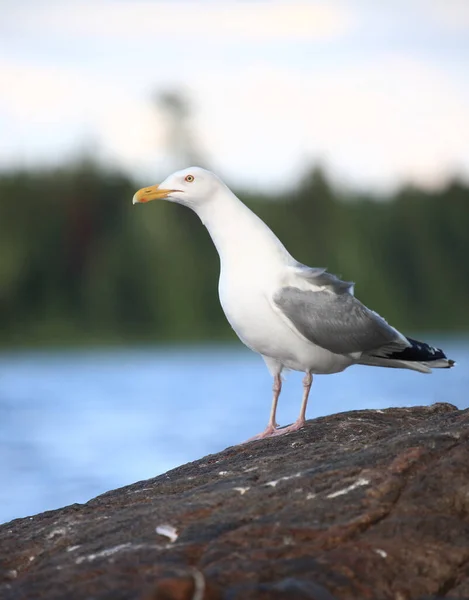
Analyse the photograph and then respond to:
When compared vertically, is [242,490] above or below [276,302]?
below

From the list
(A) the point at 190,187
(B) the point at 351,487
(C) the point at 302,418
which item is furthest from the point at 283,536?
(A) the point at 190,187

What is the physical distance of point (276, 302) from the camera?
5695mm

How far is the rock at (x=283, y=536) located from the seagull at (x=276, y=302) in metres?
1.76

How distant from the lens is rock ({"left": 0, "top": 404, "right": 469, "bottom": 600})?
2.93 m

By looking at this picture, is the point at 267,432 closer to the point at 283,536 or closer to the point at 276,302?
the point at 276,302

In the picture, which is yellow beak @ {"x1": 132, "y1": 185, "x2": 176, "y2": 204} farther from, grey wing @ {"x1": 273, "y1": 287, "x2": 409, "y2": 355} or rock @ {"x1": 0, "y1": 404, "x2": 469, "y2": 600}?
rock @ {"x1": 0, "y1": 404, "x2": 469, "y2": 600}

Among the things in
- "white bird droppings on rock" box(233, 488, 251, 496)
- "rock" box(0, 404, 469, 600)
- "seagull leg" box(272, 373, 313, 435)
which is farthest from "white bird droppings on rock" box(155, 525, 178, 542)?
"seagull leg" box(272, 373, 313, 435)

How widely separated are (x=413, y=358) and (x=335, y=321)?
78cm

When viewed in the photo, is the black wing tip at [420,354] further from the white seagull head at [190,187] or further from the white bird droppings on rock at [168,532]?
the white bird droppings on rock at [168,532]

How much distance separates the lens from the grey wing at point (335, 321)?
5.72 metres

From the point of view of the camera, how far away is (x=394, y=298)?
869 inches

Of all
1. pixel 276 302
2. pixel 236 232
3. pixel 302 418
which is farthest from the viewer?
pixel 236 232

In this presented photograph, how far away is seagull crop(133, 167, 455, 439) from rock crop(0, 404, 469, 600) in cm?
176

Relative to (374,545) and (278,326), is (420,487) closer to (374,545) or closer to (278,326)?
(374,545)
